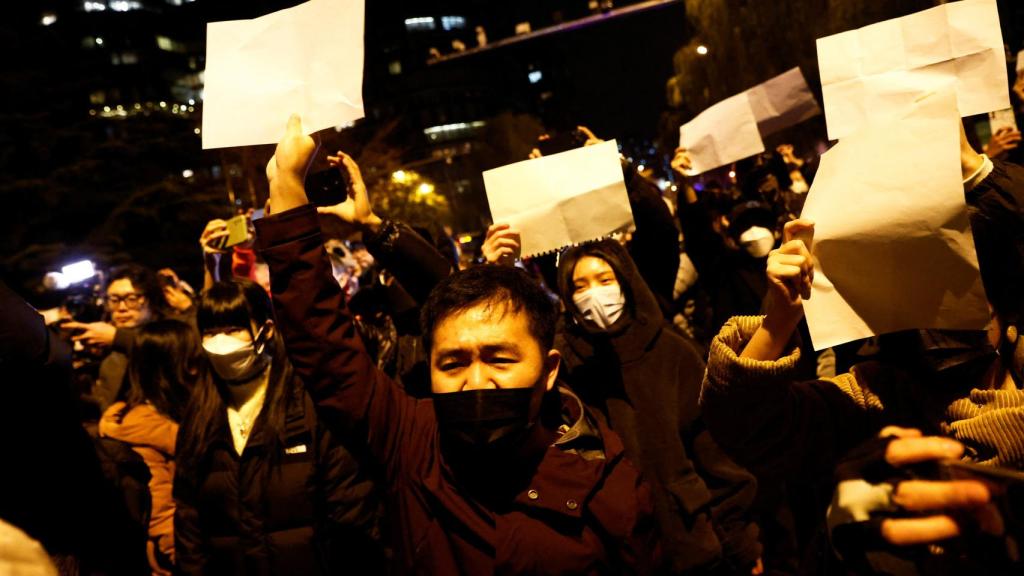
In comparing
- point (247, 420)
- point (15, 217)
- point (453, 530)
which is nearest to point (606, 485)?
point (453, 530)

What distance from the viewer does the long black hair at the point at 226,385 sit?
9.74ft

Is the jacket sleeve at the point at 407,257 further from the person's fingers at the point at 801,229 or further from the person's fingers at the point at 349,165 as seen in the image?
the person's fingers at the point at 801,229

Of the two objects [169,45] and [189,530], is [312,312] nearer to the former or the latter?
[189,530]

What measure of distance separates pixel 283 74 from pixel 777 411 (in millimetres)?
1785

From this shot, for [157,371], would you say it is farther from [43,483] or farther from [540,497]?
[540,497]

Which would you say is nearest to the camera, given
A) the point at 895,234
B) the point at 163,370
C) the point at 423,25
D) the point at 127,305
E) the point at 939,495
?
the point at 939,495

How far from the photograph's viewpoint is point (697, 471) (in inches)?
121

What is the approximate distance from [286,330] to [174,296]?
189 inches

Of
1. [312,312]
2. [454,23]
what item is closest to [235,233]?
[312,312]

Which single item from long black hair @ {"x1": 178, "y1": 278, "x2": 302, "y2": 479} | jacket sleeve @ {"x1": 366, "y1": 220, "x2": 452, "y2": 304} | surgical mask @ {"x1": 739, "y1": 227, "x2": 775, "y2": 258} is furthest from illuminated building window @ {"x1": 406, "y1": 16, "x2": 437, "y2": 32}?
jacket sleeve @ {"x1": 366, "y1": 220, "x2": 452, "y2": 304}

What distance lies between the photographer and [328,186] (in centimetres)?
267

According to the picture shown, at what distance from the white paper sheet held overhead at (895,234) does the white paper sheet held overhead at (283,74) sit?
4.55 feet

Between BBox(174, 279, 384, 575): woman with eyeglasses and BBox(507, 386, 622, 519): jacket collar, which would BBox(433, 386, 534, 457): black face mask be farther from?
BBox(174, 279, 384, 575): woman with eyeglasses

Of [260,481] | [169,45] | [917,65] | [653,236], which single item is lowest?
[260,481]
